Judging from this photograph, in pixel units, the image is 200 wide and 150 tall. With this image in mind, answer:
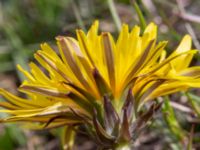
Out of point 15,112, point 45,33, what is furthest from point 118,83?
point 45,33

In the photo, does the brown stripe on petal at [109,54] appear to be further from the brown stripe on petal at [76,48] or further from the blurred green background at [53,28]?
the blurred green background at [53,28]

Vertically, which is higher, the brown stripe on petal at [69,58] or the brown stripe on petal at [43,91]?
the brown stripe on petal at [69,58]

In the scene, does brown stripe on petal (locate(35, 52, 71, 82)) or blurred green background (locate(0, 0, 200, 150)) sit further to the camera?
blurred green background (locate(0, 0, 200, 150))

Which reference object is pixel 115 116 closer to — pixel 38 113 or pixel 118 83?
pixel 118 83

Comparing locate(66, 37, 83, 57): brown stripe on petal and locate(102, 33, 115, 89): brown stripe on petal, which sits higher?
locate(66, 37, 83, 57): brown stripe on petal

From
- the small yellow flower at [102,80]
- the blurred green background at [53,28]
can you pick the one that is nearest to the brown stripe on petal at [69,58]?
the small yellow flower at [102,80]

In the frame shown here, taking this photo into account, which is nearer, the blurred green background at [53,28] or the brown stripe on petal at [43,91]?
the brown stripe on petal at [43,91]

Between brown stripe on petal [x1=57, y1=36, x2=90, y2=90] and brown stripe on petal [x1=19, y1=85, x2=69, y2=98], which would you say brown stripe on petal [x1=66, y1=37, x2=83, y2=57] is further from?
brown stripe on petal [x1=19, y1=85, x2=69, y2=98]

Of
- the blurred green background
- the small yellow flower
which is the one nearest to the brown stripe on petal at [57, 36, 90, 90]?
the small yellow flower

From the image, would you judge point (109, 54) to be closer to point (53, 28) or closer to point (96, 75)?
point (96, 75)
